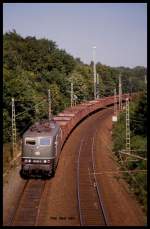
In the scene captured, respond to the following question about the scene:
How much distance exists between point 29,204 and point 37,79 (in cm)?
4641

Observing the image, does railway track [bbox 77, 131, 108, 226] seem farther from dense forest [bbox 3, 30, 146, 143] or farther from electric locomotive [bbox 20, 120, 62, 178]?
dense forest [bbox 3, 30, 146, 143]

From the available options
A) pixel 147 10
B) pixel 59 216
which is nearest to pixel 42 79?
pixel 147 10

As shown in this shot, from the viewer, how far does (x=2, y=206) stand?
84.1ft

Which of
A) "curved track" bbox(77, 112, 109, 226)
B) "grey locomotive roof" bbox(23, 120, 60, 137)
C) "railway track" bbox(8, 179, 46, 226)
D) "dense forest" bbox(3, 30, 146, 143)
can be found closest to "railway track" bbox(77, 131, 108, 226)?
"curved track" bbox(77, 112, 109, 226)

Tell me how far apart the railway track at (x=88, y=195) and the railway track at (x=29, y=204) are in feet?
9.64

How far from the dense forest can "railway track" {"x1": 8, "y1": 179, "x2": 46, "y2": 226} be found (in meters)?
12.7

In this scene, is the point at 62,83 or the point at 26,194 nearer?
the point at 26,194

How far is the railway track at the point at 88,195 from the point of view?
2441 cm

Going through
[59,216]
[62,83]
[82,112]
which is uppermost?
[62,83]

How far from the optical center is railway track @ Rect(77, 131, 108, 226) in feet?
80.1

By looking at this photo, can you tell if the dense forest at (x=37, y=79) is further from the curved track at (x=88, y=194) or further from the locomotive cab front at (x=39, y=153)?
the locomotive cab front at (x=39, y=153)

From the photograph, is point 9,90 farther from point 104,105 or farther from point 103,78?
point 103,78

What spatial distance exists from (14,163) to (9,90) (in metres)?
11.9

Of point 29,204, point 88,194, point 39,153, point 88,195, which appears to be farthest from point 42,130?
point 29,204
